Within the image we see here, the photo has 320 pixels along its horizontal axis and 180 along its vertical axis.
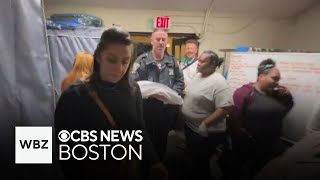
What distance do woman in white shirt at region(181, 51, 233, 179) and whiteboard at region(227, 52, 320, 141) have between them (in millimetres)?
50

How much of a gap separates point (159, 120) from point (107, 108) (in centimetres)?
16

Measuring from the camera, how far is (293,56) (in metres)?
0.78

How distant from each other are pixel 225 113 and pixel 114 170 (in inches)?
15.1

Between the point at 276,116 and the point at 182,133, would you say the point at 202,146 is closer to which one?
the point at 182,133

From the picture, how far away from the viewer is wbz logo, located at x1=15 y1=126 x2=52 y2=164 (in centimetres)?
76

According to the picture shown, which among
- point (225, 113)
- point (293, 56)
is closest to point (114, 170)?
point (225, 113)

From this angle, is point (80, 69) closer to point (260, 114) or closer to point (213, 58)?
point (213, 58)

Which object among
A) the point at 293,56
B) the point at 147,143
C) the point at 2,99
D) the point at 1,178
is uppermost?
the point at 293,56

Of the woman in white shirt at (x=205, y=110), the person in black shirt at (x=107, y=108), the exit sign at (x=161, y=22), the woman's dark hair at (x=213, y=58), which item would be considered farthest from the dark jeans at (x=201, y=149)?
the exit sign at (x=161, y=22)

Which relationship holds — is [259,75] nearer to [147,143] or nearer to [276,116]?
[276,116]

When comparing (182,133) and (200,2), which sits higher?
(200,2)

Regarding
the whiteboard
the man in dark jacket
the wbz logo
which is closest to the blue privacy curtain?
the wbz logo

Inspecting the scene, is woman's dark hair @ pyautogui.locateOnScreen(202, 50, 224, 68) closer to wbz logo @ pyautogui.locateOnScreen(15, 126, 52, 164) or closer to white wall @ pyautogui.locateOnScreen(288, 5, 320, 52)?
white wall @ pyautogui.locateOnScreen(288, 5, 320, 52)

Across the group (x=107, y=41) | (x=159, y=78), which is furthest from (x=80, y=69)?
(x=159, y=78)
